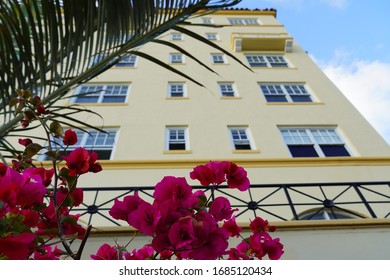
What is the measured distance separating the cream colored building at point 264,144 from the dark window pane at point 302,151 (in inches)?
1.3

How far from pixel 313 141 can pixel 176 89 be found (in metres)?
6.17

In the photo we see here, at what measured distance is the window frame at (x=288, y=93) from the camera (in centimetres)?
1087

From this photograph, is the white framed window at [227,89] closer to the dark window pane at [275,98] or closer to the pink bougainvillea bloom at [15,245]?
the dark window pane at [275,98]

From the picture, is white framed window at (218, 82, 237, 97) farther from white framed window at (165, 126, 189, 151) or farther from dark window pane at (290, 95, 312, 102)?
white framed window at (165, 126, 189, 151)

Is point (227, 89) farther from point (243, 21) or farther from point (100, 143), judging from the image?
point (243, 21)

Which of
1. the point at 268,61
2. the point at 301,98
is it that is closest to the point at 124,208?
the point at 301,98

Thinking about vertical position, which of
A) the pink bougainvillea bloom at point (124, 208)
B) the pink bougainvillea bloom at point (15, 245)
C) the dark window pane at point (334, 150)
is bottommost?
the pink bougainvillea bloom at point (15, 245)

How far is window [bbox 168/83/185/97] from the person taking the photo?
11.1m

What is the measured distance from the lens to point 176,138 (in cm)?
880

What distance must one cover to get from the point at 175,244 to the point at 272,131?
8432mm

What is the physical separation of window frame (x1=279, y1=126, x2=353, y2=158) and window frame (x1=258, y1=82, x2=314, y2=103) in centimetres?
190

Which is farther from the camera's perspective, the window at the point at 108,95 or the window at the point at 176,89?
the window at the point at 176,89

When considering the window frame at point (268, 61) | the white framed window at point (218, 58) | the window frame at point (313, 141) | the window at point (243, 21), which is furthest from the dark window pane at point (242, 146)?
the window at point (243, 21)
